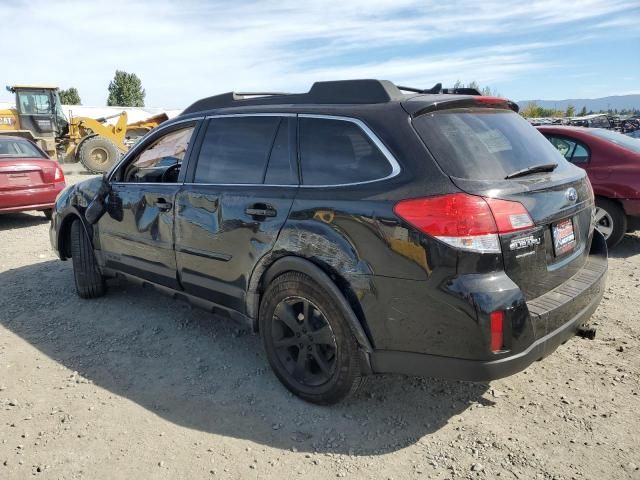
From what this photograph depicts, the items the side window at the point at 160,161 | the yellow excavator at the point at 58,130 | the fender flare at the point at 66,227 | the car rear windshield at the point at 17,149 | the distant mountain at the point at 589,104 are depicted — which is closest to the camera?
the side window at the point at 160,161

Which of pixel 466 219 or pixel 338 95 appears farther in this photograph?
pixel 338 95

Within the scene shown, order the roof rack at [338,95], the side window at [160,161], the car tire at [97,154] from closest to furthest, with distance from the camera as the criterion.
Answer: the roof rack at [338,95], the side window at [160,161], the car tire at [97,154]

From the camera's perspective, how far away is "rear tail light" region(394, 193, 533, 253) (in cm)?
242

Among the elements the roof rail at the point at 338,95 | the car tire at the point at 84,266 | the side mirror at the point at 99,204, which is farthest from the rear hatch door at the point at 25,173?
the roof rail at the point at 338,95

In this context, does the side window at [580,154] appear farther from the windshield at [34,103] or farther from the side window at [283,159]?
the windshield at [34,103]

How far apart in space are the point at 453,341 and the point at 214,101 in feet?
8.19

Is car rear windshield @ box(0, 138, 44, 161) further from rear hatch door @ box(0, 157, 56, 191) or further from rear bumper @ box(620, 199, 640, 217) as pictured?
rear bumper @ box(620, 199, 640, 217)

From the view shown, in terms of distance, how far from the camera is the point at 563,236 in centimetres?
284

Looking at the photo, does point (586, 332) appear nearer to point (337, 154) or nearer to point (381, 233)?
point (381, 233)

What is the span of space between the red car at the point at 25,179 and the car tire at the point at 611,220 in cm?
819

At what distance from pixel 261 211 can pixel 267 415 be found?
1207mm

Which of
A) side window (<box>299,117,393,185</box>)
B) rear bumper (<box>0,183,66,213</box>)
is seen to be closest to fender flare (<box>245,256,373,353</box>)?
side window (<box>299,117,393,185</box>)

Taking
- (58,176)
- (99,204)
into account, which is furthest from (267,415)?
(58,176)

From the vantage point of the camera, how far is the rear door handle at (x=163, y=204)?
3857 mm
